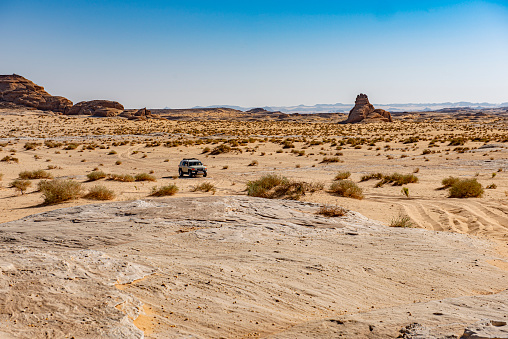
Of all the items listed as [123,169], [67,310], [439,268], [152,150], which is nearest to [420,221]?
[439,268]

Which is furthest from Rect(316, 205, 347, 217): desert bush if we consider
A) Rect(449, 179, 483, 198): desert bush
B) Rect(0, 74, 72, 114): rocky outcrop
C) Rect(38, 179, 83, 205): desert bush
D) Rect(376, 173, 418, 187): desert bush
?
Rect(0, 74, 72, 114): rocky outcrop

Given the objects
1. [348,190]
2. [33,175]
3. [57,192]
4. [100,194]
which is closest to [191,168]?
[100,194]

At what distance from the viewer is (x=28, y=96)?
10744 centimetres

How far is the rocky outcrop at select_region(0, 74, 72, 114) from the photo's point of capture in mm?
106062

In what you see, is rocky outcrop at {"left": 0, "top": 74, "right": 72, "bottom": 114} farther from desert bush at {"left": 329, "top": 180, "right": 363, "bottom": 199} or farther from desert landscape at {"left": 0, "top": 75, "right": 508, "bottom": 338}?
desert bush at {"left": 329, "top": 180, "right": 363, "bottom": 199}

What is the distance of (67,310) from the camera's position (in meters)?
5.59

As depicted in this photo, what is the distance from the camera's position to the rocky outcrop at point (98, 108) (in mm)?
107750

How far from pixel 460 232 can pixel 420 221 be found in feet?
5.50

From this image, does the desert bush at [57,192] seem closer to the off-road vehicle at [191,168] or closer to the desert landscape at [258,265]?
the desert landscape at [258,265]

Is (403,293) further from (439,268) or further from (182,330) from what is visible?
(182,330)

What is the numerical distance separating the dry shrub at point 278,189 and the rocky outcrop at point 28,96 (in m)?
106

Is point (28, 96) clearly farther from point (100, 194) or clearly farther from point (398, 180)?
point (398, 180)

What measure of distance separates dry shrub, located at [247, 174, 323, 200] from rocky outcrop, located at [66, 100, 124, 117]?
98.6m

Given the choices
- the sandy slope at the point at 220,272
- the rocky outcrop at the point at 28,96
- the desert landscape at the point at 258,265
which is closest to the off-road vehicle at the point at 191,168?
the desert landscape at the point at 258,265
